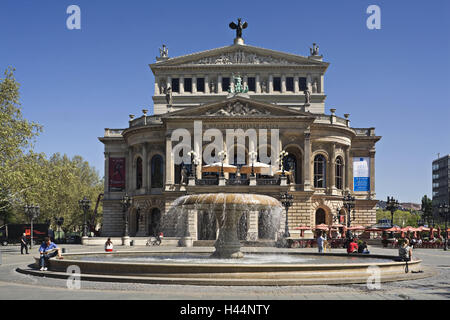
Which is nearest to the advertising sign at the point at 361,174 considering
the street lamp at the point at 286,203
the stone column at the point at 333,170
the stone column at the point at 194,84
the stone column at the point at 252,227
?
the stone column at the point at 333,170

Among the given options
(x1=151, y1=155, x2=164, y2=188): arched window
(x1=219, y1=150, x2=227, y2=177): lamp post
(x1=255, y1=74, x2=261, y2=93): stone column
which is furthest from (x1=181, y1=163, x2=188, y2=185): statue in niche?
(x1=255, y1=74, x2=261, y2=93): stone column

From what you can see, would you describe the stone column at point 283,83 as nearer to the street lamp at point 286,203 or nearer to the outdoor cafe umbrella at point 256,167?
the outdoor cafe umbrella at point 256,167

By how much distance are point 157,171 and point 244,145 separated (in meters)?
10.9

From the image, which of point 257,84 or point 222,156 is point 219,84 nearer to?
point 257,84

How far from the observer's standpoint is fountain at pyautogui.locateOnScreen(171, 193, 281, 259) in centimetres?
2270

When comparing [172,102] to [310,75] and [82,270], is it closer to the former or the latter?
[310,75]

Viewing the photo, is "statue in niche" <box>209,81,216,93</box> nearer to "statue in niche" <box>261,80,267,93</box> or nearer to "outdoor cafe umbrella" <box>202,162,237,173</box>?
"statue in niche" <box>261,80,267,93</box>

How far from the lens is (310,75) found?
72.4 m

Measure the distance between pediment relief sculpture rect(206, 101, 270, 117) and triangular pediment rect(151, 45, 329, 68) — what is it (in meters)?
13.9

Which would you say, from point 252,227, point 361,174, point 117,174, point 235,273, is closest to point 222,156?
point 252,227

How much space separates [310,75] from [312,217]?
65.3 feet

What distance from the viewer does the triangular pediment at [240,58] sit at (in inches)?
2827

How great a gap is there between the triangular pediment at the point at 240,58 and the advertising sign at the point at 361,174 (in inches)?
505
